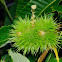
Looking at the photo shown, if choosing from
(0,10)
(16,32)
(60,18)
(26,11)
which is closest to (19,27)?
(16,32)

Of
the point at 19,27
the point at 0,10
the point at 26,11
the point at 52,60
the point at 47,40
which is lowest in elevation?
the point at 52,60

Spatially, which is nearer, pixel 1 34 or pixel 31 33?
pixel 31 33

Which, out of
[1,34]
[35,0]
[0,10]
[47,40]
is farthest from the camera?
[0,10]

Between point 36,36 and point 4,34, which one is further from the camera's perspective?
point 4,34

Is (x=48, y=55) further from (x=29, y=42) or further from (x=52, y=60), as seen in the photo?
(x=29, y=42)

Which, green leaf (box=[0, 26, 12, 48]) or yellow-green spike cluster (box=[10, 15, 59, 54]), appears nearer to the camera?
yellow-green spike cluster (box=[10, 15, 59, 54])

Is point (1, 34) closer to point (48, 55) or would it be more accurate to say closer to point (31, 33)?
point (31, 33)

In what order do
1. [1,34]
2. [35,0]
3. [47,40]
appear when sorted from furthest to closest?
[35,0], [1,34], [47,40]

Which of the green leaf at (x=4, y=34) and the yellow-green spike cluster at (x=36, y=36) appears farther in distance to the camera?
the green leaf at (x=4, y=34)

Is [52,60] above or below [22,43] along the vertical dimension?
below

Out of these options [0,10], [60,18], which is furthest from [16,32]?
[0,10]
